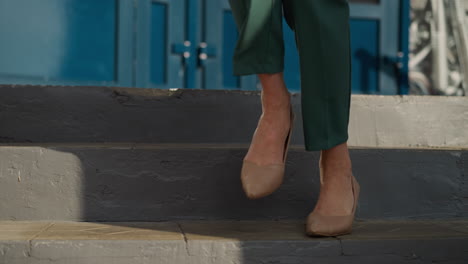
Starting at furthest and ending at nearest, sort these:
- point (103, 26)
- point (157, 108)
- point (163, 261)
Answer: point (103, 26)
point (157, 108)
point (163, 261)

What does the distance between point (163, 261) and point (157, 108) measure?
0.70m

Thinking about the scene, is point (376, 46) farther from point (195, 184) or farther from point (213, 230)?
point (213, 230)

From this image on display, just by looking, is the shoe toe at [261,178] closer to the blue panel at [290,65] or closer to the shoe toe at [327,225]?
the shoe toe at [327,225]

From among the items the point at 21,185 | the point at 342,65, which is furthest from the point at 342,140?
the point at 21,185

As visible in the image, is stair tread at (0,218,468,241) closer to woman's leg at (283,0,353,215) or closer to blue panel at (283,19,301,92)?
woman's leg at (283,0,353,215)

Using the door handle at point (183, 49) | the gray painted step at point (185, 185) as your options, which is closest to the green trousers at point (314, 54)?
the gray painted step at point (185, 185)

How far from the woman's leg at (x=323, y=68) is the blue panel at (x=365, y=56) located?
8.43ft

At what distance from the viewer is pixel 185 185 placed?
1339 mm

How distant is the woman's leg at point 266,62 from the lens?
3.72 ft

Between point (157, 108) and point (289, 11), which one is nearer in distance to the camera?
point (289, 11)

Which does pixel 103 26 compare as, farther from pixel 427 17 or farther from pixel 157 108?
pixel 427 17

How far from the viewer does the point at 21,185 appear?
1.29 m

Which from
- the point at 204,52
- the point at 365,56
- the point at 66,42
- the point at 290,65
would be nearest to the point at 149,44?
the point at 204,52

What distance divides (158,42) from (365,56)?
4.21 ft
